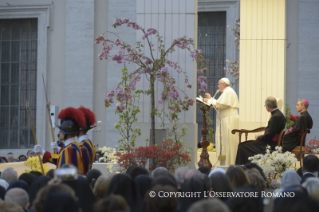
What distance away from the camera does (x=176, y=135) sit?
1186 cm

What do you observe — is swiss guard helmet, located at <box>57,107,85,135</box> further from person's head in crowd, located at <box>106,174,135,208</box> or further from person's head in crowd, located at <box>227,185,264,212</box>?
person's head in crowd, located at <box>227,185,264,212</box>

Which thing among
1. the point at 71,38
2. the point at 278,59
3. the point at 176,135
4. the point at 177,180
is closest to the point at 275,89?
the point at 278,59

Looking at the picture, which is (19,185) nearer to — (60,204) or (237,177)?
(237,177)

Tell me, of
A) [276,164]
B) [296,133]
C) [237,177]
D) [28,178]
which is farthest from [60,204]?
[296,133]

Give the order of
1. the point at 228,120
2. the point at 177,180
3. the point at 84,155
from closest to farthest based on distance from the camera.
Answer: the point at 177,180, the point at 84,155, the point at 228,120

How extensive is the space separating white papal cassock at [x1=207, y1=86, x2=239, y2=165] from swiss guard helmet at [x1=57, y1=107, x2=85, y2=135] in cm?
550

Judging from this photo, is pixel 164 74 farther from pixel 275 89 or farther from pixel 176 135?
pixel 275 89

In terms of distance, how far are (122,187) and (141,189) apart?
0.37 meters

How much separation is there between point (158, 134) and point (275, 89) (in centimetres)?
376

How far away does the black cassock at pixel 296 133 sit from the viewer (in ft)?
41.0

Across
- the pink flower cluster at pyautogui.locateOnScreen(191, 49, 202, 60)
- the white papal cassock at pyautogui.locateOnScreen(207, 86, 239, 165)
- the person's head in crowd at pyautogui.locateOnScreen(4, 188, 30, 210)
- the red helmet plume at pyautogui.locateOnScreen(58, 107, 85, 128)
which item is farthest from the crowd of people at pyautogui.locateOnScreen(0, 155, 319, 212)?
the white papal cassock at pyautogui.locateOnScreen(207, 86, 239, 165)

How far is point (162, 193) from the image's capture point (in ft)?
15.0

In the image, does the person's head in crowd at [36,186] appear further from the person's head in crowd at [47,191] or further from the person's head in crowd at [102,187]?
the person's head in crowd at [47,191]

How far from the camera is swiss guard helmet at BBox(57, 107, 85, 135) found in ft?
27.3
